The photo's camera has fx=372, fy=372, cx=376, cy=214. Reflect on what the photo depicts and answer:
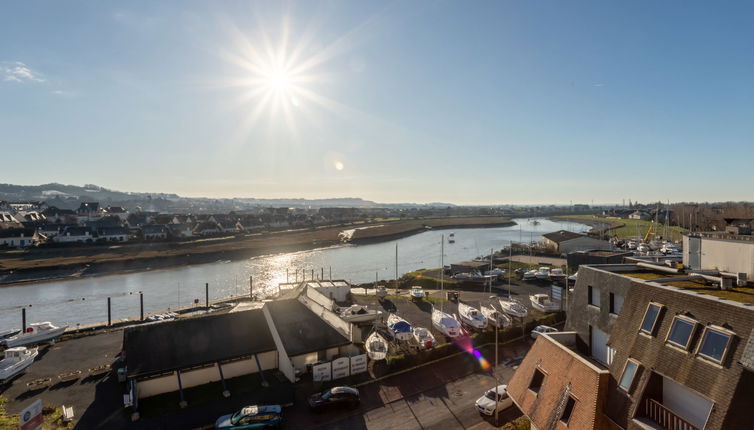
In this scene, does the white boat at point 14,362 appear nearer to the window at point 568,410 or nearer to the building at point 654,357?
the building at point 654,357

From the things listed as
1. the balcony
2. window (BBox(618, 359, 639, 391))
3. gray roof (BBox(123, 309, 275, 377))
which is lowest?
gray roof (BBox(123, 309, 275, 377))

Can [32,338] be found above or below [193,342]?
below

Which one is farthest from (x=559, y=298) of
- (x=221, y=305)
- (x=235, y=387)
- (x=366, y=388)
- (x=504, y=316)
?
(x=221, y=305)

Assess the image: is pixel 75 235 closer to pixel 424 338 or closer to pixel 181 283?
pixel 181 283

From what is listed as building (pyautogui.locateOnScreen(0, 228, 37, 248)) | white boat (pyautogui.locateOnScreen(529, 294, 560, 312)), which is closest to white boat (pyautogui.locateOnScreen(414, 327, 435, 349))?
white boat (pyautogui.locateOnScreen(529, 294, 560, 312))

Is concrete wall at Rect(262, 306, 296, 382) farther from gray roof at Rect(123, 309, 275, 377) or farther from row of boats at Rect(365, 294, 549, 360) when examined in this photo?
row of boats at Rect(365, 294, 549, 360)

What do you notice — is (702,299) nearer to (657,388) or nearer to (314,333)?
(657,388)

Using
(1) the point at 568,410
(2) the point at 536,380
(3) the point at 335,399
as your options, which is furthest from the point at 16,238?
(1) the point at 568,410
